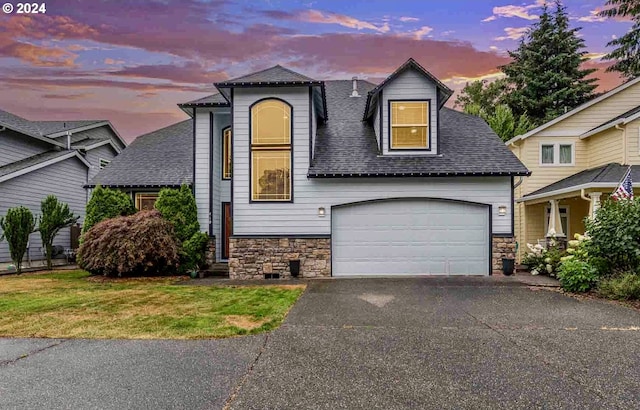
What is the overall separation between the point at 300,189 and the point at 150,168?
6.36 metres

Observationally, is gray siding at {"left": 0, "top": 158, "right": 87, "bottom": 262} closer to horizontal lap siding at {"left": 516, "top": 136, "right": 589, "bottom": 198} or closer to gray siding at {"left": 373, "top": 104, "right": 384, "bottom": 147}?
gray siding at {"left": 373, "top": 104, "right": 384, "bottom": 147}

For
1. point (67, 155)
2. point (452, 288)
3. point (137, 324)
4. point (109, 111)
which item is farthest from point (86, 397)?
point (109, 111)

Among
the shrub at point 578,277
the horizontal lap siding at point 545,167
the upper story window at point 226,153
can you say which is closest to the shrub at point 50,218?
the upper story window at point 226,153

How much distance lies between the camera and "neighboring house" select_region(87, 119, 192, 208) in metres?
12.6

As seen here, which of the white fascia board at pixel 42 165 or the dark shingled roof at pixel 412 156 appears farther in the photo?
the white fascia board at pixel 42 165

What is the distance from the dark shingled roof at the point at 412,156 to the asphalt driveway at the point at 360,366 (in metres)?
5.12

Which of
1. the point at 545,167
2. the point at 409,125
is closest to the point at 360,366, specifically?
the point at 409,125

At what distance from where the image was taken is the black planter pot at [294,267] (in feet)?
34.5

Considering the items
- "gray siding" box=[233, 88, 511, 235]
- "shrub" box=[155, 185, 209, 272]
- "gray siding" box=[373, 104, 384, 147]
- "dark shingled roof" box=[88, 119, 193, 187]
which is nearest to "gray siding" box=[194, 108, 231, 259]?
"shrub" box=[155, 185, 209, 272]

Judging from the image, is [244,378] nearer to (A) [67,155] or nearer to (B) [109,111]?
(A) [67,155]

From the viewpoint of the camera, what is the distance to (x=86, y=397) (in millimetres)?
3262

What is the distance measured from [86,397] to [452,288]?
24.9 feet

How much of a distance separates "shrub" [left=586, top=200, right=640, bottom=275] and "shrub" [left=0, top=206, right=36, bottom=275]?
16.3 m

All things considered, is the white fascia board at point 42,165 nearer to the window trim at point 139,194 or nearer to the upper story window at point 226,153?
the window trim at point 139,194
